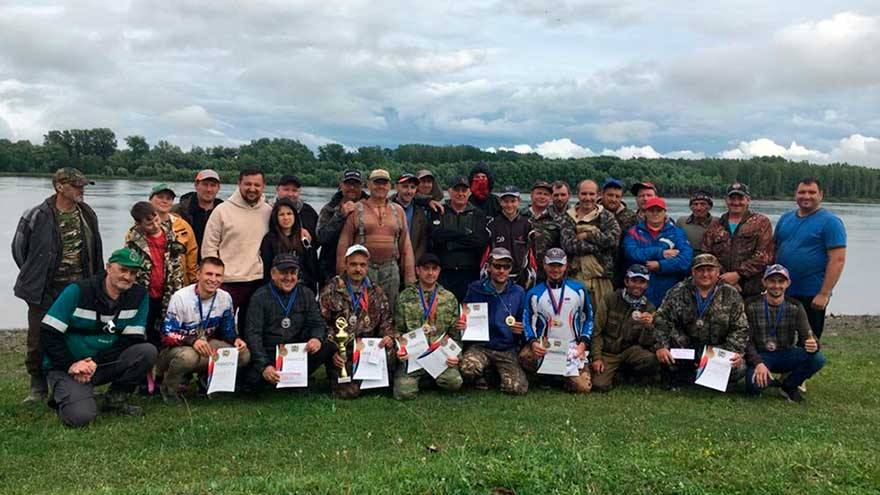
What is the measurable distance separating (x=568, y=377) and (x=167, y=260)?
14.7ft

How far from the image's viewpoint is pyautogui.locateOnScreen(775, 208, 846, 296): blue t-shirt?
24.2ft

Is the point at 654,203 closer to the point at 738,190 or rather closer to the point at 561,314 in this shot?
the point at 738,190

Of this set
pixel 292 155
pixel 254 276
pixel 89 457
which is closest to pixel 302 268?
pixel 254 276

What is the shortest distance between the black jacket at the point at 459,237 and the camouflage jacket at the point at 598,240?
1.02 m

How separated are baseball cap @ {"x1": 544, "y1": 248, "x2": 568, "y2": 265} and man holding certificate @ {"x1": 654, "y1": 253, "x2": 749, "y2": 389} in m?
1.22

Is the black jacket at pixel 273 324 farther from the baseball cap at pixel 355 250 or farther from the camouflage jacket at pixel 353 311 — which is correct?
the baseball cap at pixel 355 250

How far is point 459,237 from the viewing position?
786 centimetres

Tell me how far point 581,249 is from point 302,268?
10.5ft

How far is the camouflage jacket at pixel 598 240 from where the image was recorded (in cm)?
773

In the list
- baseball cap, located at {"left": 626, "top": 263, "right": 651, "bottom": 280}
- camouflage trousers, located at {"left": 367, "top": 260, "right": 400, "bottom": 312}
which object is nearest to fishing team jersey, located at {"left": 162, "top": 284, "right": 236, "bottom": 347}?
camouflage trousers, located at {"left": 367, "top": 260, "right": 400, "bottom": 312}

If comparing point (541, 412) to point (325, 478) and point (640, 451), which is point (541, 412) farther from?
point (325, 478)

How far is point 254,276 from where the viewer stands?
738 centimetres

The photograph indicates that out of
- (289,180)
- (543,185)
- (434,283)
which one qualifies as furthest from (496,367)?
(289,180)

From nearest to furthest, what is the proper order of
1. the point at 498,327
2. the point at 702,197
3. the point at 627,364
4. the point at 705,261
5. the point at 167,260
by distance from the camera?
the point at 167,260 → the point at 705,261 → the point at 498,327 → the point at 627,364 → the point at 702,197
